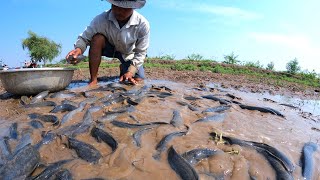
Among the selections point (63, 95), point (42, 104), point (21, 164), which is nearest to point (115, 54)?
point (63, 95)

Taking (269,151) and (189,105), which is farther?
(189,105)

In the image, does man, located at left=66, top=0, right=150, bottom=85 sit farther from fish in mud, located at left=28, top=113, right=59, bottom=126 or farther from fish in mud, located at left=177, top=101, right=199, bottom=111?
fish in mud, located at left=28, top=113, right=59, bottom=126

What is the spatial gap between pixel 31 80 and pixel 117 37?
2.07 m

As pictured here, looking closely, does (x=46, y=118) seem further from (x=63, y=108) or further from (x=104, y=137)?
(x=104, y=137)

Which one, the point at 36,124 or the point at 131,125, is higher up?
the point at 131,125

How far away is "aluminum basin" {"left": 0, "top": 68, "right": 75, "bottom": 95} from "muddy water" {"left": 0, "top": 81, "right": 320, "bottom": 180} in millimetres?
652

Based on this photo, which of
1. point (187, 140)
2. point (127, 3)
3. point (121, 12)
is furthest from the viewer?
point (121, 12)

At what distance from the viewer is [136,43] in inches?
276

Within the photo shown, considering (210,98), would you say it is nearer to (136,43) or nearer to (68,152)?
(136,43)

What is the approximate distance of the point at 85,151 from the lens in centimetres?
308

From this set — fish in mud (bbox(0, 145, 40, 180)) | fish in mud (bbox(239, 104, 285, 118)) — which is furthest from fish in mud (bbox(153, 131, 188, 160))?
fish in mud (bbox(239, 104, 285, 118))

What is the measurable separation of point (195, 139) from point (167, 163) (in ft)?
2.34

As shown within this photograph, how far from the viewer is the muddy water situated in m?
2.84

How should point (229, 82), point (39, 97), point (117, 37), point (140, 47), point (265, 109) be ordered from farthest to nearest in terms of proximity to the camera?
point (229, 82) → point (140, 47) → point (117, 37) → point (39, 97) → point (265, 109)
